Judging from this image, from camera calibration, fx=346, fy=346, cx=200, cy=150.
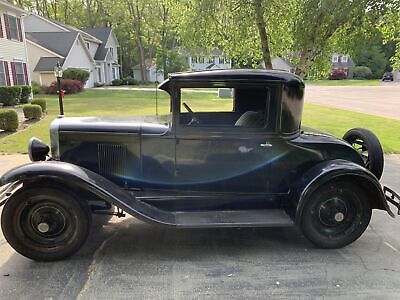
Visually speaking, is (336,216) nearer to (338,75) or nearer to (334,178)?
(334,178)

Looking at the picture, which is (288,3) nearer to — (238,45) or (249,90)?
(238,45)

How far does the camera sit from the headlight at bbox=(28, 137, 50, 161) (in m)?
4.25

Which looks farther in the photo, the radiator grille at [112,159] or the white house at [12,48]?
the white house at [12,48]

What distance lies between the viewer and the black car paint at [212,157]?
373cm

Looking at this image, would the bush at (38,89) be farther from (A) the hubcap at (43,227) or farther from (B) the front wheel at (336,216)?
(B) the front wheel at (336,216)

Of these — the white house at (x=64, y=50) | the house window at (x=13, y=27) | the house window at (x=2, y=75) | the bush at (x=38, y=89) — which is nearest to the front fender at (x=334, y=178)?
the house window at (x=2, y=75)

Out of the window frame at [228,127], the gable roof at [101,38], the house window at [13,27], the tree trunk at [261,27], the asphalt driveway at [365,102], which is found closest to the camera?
the window frame at [228,127]

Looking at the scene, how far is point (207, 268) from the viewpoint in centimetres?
348

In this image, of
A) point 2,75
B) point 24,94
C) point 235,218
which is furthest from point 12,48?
point 235,218

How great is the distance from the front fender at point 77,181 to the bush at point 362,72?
71.2m

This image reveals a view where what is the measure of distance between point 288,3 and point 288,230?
6.17 m

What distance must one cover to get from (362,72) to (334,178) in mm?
70389

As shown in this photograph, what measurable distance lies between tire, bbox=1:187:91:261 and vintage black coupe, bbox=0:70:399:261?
1 cm

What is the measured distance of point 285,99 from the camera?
12.3 feet
